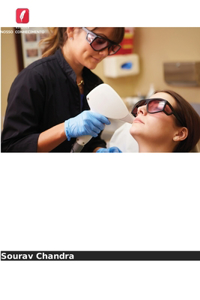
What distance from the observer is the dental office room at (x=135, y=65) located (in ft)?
3.40

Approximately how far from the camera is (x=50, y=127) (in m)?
0.99

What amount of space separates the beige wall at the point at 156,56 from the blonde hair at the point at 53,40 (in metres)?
0.20

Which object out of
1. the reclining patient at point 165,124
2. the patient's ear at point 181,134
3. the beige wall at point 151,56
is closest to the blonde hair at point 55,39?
the beige wall at point 151,56

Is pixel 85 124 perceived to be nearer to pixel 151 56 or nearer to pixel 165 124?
pixel 165 124

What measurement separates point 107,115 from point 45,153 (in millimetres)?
229

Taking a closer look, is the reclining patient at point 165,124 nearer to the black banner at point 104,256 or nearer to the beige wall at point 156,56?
the beige wall at point 156,56

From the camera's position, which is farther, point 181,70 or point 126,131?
point 181,70

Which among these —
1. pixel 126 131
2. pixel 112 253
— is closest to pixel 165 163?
pixel 126 131

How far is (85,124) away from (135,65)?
1.94 feet

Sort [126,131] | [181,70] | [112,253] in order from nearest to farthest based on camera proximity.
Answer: [112,253] → [126,131] → [181,70]

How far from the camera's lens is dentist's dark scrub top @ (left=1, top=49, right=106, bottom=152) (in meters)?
0.95

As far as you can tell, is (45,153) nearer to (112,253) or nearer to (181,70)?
(112,253)

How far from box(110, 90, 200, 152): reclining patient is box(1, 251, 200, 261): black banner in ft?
1.07
